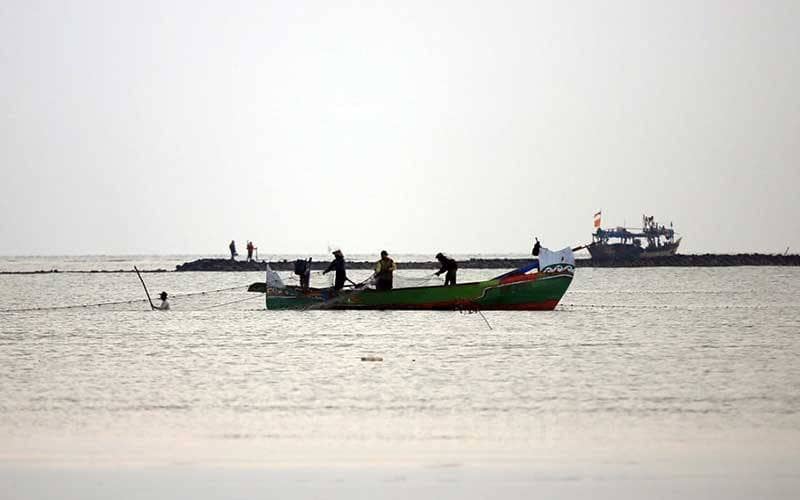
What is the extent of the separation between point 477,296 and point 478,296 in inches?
1.2

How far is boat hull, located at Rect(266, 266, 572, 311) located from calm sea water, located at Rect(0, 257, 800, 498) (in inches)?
126

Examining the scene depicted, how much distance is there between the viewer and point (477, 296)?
3469 cm

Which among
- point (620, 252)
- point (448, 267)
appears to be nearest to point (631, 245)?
point (620, 252)

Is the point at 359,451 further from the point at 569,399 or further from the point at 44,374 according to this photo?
the point at 44,374

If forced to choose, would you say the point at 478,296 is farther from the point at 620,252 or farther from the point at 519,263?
the point at 620,252

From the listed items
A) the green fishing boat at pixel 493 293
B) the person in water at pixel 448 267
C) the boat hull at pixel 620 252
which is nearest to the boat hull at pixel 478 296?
the green fishing boat at pixel 493 293

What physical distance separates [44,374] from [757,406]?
36.3 feet

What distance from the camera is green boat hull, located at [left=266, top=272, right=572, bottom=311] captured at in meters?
34.6

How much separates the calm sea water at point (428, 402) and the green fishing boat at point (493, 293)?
3.20 m

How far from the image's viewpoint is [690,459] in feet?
36.3

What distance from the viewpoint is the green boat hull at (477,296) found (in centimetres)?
3462

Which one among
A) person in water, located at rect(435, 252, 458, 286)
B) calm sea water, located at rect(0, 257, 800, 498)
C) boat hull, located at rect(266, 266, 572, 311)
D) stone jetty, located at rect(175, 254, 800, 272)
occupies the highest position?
stone jetty, located at rect(175, 254, 800, 272)

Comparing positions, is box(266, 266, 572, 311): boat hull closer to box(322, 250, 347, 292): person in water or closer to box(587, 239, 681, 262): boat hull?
box(322, 250, 347, 292): person in water

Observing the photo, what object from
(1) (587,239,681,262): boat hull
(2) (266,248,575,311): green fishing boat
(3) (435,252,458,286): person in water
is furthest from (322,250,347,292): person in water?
(1) (587,239,681,262): boat hull
